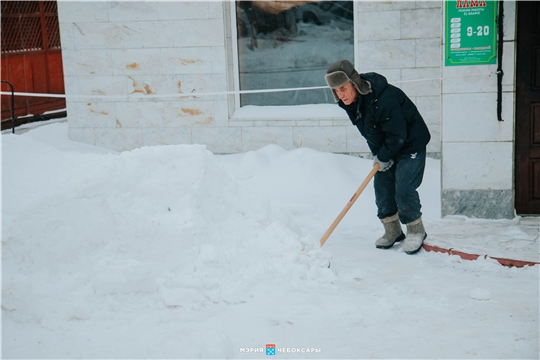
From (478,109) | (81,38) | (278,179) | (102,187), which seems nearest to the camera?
(102,187)

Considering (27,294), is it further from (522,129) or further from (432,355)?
(522,129)

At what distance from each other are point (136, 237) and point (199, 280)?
0.60m

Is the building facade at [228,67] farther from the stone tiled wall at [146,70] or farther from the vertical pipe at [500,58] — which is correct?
the vertical pipe at [500,58]

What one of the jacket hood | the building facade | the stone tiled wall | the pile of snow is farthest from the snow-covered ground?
the stone tiled wall

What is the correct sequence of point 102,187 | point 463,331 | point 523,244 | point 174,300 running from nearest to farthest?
point 463,331, point 174,300, point 102,187, point 523,244

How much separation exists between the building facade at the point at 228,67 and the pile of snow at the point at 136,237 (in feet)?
11.6

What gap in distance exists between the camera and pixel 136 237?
4.70 meters

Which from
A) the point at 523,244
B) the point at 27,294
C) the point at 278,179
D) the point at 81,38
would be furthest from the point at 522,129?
the point at 81,38

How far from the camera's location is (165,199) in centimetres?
501

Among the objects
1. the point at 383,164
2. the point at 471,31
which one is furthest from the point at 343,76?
the point at 471,31

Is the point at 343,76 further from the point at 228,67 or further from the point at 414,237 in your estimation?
the point at 228,67

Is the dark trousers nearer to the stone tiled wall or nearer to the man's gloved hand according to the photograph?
the man's gloved hand

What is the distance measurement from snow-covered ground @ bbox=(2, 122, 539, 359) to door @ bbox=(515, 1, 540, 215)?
1.54 m

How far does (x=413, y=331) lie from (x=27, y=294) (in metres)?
2.45
